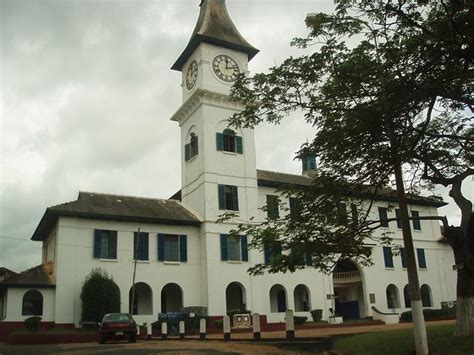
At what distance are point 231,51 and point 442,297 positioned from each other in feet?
86.9

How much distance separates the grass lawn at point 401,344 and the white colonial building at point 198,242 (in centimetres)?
1781

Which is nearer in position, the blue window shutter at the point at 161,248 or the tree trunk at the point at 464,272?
→ the tree trunk at the point at 464,272

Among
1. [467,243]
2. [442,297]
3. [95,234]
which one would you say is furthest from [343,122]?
[442,297]

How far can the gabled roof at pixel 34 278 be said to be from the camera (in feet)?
94.9

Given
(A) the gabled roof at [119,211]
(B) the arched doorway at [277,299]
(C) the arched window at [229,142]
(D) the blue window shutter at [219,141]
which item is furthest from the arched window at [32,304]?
(B) the arched doorway at [277,299]

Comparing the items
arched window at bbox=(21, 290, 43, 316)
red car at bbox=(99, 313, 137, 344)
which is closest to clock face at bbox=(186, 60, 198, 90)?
arched window at bbox=(21, 290, 43, 316)

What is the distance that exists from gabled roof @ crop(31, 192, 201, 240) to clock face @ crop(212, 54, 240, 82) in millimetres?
9796

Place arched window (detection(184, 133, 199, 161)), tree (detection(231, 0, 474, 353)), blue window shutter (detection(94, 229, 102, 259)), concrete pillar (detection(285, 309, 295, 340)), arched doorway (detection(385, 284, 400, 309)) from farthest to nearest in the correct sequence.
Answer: arched doorway (detection(385, 284, 400, 309)) < arched window (detection(184, 133, 199, 161)) < blue window shutter (detection(94, 229, 102, 259)) < concrete pillar (detection(285, 309, 295, 340)) < tree (detection(231, 0, 474, 353))

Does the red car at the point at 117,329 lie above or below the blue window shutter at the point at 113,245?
below

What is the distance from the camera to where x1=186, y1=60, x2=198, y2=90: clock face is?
126 ft

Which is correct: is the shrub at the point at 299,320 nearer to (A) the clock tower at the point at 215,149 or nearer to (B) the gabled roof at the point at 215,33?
(A) the clock tower at the point at 215,149

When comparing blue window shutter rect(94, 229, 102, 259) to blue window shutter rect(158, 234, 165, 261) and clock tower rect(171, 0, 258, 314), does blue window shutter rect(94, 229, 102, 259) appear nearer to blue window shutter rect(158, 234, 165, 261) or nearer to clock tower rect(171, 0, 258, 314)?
blue window shutter rect(158, 234, 165, 261)

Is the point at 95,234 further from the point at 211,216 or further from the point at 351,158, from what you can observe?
the point at 351,158

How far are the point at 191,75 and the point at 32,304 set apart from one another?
1943 cm
